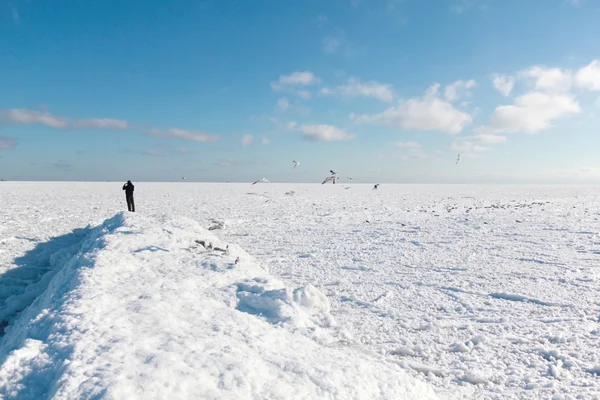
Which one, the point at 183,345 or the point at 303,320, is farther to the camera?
the point at 303,320

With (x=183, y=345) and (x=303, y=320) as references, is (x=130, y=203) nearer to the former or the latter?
(x=303, y=320)

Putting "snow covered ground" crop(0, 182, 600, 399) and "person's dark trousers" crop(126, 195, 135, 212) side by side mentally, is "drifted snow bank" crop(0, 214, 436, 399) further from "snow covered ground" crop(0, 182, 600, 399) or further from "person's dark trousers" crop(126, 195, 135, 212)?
"person's dark trousers" crop(126, 195, 135, 212)

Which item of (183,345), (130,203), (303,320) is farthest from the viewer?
(130,203)

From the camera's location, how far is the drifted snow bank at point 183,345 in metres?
2.56

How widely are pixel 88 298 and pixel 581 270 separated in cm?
793

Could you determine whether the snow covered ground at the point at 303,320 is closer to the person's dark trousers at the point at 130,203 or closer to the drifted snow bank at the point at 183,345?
the drifted snow bank at the point at 183,345

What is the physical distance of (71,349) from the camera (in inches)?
112

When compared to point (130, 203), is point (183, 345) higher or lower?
lower

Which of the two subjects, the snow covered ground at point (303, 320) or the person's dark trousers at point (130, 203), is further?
the person's dark trousers at point (130, 203)

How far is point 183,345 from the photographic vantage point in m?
3.02

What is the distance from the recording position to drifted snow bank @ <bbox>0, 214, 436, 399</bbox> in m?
2.56

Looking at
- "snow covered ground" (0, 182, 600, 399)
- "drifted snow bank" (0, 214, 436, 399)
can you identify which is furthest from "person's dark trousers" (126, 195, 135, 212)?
"drifted snow bank" (0, 214, 436, 399)

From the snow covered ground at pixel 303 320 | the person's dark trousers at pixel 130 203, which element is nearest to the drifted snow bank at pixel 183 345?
Answer: the snow covered ground at pixel 303 320

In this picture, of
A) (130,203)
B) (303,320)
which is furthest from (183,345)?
(130,203)
